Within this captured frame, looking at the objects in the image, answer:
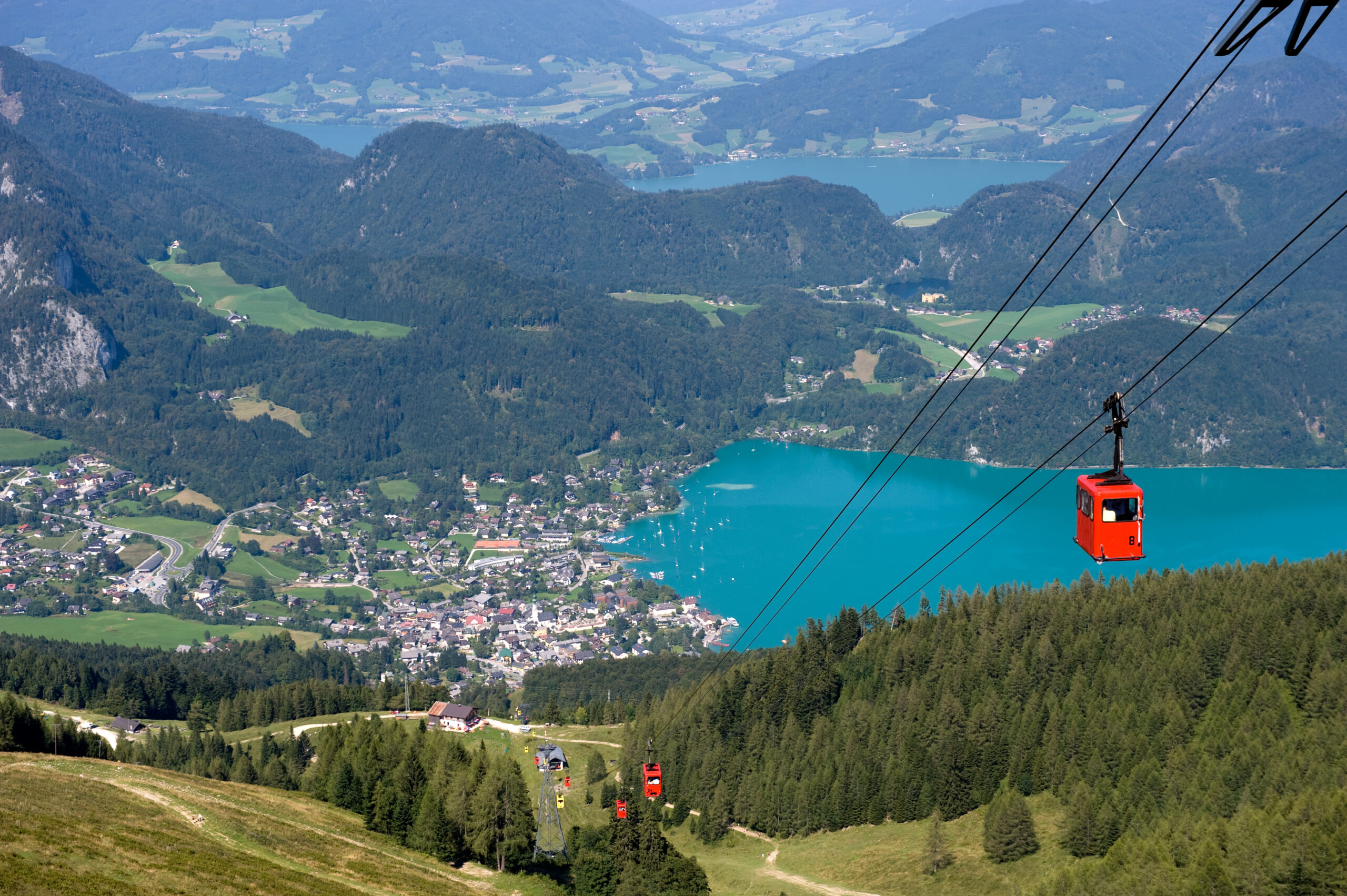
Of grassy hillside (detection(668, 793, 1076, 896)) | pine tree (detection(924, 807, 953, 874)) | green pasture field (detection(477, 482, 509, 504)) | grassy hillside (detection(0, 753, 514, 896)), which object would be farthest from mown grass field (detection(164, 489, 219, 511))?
pine tree (detection(924, 807, 953, 874))

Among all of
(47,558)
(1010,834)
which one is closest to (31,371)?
(47,558)

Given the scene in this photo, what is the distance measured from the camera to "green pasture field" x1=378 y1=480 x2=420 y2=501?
17112cm

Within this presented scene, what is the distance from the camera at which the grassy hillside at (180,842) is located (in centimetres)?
3052

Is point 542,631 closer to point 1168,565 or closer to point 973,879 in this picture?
point 1168,565

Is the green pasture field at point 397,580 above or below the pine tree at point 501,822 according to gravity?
above

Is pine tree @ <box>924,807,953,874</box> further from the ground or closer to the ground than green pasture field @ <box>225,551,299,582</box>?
closer to the ground

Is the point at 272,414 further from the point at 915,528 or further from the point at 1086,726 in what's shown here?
the point at 1086,726

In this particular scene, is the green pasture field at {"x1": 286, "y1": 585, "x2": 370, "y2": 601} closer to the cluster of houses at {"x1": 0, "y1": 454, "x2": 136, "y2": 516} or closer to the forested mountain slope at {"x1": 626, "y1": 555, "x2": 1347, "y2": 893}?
the cluster of houses at {"x1": 0, "y1": 454, "x2": 136, "y2": 516}

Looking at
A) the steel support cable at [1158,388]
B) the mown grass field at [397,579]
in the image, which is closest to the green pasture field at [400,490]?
the mown grass field at [397,579]

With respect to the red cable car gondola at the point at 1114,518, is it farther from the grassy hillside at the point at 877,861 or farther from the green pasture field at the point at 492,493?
the green pasture field at the point at 492,493

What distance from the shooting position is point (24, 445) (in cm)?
17975

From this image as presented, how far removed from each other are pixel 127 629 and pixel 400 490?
54739 millimetres

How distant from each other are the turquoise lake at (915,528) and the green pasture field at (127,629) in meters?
39.8

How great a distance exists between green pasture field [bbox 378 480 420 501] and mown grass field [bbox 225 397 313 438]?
2031 centimetres
